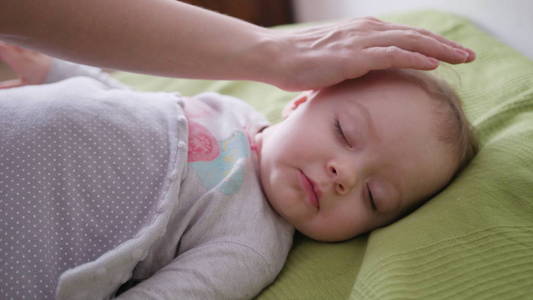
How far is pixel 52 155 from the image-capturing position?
2.72ft

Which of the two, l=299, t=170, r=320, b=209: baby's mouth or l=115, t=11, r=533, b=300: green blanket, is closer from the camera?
l=115, t=11, r=533, b=300: green blanket

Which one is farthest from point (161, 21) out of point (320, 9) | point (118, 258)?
point (320, 9)

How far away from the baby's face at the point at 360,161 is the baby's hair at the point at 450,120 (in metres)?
0.02

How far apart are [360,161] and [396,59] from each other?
0.21m

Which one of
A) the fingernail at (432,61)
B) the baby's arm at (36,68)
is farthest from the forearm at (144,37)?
the baby's arm at (36,68)

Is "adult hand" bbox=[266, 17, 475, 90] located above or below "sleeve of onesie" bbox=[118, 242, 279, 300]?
above

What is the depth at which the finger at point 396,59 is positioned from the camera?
0.83 m

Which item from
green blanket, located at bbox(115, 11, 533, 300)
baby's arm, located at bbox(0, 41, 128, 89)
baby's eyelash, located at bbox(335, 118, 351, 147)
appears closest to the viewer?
green blanket, located at bbox(115, 11, 533, 300)

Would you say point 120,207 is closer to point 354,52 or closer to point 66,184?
point 66,184

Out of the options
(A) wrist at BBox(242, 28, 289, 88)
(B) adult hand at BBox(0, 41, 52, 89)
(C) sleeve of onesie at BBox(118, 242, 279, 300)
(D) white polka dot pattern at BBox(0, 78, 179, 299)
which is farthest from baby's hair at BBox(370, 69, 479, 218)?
(B) adult hand at BBox(0, 41, 52, 89)

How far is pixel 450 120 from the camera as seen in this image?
3.13 feet

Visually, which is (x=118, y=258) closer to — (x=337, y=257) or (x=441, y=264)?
(x=337, y=257)

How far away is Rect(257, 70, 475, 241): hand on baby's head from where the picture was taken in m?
0.92

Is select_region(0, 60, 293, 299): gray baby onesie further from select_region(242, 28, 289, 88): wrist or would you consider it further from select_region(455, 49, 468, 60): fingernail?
select_region(455, 49, 468, 60): fingernail
